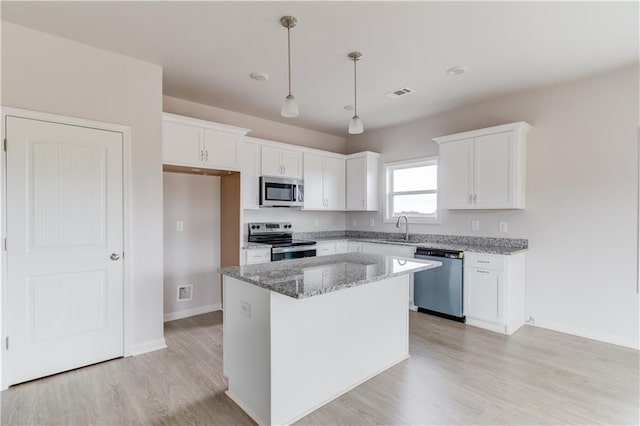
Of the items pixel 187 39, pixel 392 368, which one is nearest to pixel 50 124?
pixel 187 39

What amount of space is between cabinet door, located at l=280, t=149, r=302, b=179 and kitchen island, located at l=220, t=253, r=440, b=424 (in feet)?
7.51

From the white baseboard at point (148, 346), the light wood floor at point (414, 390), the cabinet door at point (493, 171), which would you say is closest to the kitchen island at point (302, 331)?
the light wood floor at point (414, 390)

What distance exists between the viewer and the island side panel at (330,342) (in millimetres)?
1975

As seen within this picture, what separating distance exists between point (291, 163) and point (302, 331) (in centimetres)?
305

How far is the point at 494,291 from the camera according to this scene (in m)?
3.54

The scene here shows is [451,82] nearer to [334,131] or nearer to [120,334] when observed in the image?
[334,131]

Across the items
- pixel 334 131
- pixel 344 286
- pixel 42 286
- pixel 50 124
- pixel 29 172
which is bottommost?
pixel 42 286

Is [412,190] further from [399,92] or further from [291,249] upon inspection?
[291,249]

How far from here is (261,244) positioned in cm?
420

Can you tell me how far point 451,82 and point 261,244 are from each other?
2910 millimetres

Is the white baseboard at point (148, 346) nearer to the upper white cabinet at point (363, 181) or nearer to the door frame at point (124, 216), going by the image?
the door frame at point (124, 216)

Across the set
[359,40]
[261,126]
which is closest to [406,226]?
[261,126]

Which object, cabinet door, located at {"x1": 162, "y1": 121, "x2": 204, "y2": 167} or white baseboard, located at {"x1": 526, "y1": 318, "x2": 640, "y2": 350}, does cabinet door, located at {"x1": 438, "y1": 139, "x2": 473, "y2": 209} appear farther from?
cabinet door, located at {"x1": 162, "y1": 121, "x2": 204, "y2": 167}

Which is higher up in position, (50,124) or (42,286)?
(50,124)
